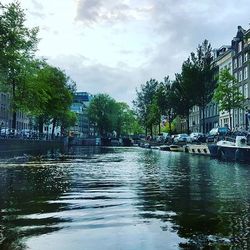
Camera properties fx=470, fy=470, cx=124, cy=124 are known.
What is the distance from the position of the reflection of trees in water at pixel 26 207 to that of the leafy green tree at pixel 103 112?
6039 inches

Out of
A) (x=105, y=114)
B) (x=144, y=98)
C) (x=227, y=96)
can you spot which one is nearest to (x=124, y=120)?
(x=105, y=114)

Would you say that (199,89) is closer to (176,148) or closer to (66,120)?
(176,148)

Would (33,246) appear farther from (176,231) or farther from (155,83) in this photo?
(155,83)

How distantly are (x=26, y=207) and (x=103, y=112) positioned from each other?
162959 mm

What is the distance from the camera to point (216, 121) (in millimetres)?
109562

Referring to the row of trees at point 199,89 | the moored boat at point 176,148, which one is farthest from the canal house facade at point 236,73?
the moored boat at point 176,148

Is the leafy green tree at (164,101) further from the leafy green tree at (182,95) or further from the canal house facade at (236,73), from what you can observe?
the leafy green tree at (182,95)

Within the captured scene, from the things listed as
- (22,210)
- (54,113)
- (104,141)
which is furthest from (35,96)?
(104,141)

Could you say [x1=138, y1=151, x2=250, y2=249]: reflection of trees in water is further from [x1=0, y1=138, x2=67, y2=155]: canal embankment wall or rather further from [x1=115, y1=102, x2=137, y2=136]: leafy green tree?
A: [x1=115, y1=102, x2=137, y2=136]: leafy green tree

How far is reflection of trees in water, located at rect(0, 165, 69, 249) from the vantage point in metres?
8.84

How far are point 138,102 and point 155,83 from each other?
798 cm

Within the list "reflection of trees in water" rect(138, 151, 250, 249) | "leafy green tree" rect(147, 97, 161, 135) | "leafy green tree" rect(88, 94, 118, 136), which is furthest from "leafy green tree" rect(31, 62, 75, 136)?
"leafy green tree" rect(88, 94, 118, 136)

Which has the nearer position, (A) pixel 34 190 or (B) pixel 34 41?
(A) pixel 34 190

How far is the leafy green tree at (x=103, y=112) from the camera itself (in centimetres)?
17400
